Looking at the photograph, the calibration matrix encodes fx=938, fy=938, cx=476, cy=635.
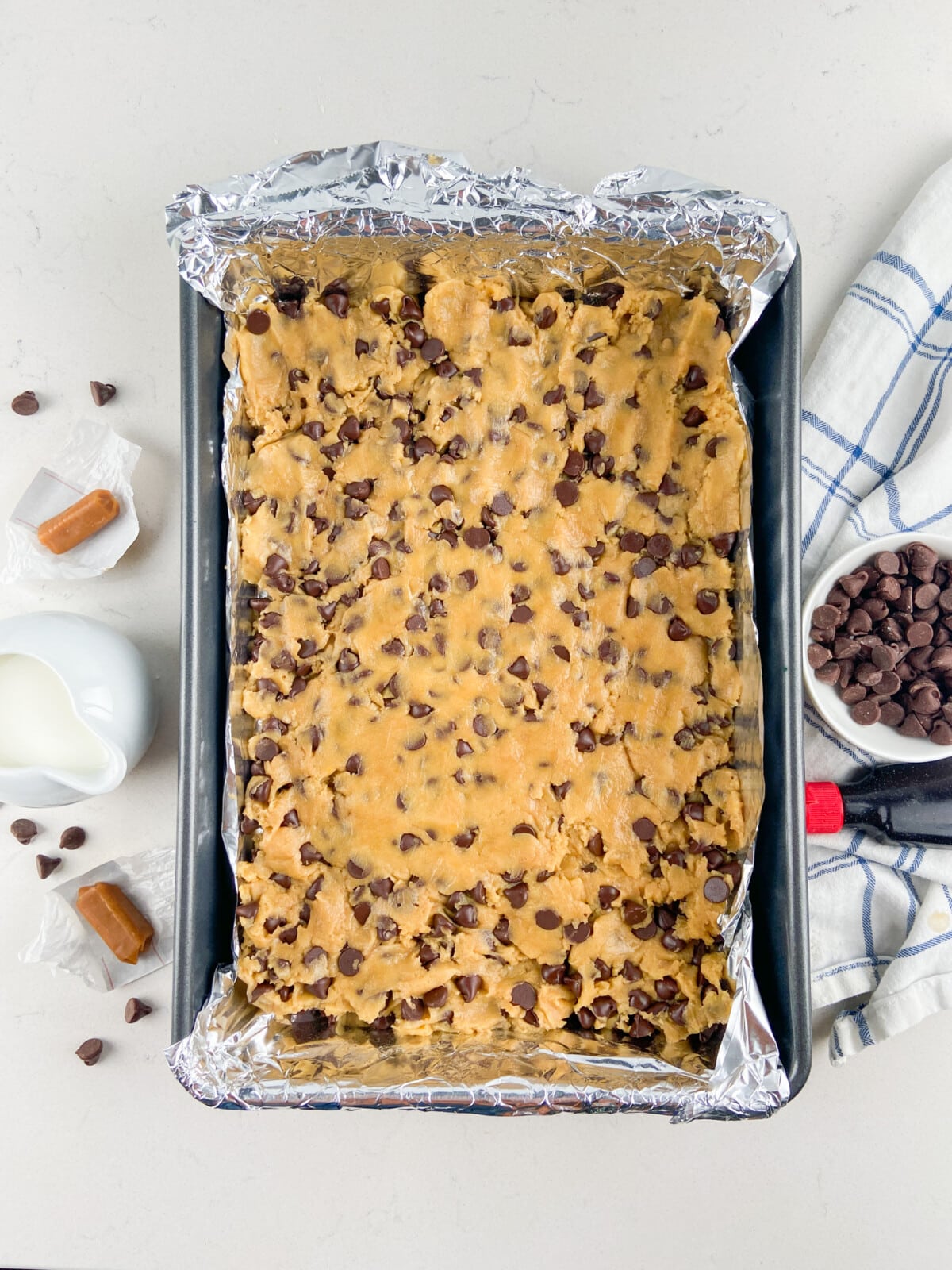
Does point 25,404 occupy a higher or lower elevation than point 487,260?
lower

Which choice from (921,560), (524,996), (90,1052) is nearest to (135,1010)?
(90,1052)

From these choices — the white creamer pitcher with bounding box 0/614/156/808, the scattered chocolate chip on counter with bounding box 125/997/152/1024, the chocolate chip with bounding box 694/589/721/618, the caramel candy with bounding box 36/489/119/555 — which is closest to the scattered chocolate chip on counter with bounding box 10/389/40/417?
the caramel candy with bounding box 36/489/119/555

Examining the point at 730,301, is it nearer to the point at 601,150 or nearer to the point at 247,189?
the point at 601,150

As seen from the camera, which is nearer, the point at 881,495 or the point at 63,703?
the point at 63,703

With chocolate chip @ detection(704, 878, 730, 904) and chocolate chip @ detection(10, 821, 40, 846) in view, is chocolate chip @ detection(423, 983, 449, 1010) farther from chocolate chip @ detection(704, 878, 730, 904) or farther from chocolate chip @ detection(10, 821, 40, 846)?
chocolate chip @ detection(10, 821, 40, 846)

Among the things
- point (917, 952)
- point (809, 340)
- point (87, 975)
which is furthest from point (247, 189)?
point (917, 952)

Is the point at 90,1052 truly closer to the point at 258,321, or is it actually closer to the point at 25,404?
the point at 25,404
